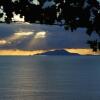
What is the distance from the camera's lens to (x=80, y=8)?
704cm

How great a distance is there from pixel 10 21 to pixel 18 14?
277 millimetres

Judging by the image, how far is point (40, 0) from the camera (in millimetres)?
6969

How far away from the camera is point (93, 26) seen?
23.0ft

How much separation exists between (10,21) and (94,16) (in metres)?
1.20

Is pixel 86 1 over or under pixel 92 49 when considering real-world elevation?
over

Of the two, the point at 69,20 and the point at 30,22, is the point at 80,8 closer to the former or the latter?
the point at 69,20

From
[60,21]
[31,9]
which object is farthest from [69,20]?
[31,9]

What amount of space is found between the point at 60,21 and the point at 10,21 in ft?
2.35

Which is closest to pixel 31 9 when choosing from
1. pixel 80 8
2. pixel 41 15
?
pixel 41 15

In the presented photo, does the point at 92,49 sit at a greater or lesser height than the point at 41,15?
lesser

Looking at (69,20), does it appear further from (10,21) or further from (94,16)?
(10,21)

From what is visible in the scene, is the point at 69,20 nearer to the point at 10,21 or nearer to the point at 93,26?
the point at 93,26

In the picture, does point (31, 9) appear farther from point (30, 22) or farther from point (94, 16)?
point (94, 16)

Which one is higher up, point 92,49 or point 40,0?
point 40,0
